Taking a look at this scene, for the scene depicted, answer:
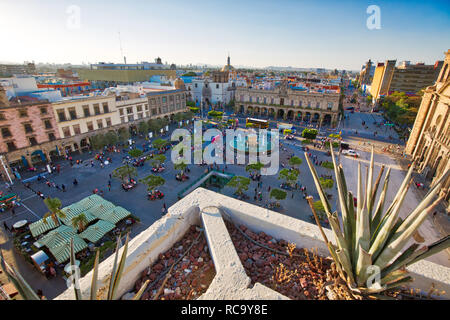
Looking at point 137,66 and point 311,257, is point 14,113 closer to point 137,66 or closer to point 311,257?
point 311,257

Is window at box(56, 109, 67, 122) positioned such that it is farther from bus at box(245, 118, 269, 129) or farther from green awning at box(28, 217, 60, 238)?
bus at box(245, 118, 269, 129)

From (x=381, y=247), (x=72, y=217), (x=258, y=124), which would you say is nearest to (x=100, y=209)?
(x=72, y=217)

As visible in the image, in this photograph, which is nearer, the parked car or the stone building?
the stone building

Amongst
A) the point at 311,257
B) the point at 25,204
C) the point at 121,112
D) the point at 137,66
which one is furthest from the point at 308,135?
the point at 137,66

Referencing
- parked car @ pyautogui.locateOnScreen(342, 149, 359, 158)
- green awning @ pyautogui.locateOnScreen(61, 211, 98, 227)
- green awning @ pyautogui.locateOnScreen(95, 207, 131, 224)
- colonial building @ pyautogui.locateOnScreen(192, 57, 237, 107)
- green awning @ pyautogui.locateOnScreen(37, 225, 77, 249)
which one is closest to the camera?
green awning @ pyautogui.locateOnScreen(37, 225, 77, 249)

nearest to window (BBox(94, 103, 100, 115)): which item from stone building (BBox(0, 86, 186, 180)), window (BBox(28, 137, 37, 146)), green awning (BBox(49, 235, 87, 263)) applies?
stone building (BBox(0, 86, 186, 180))

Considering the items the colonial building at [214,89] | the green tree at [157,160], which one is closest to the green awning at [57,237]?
the green tree at [157,160]
